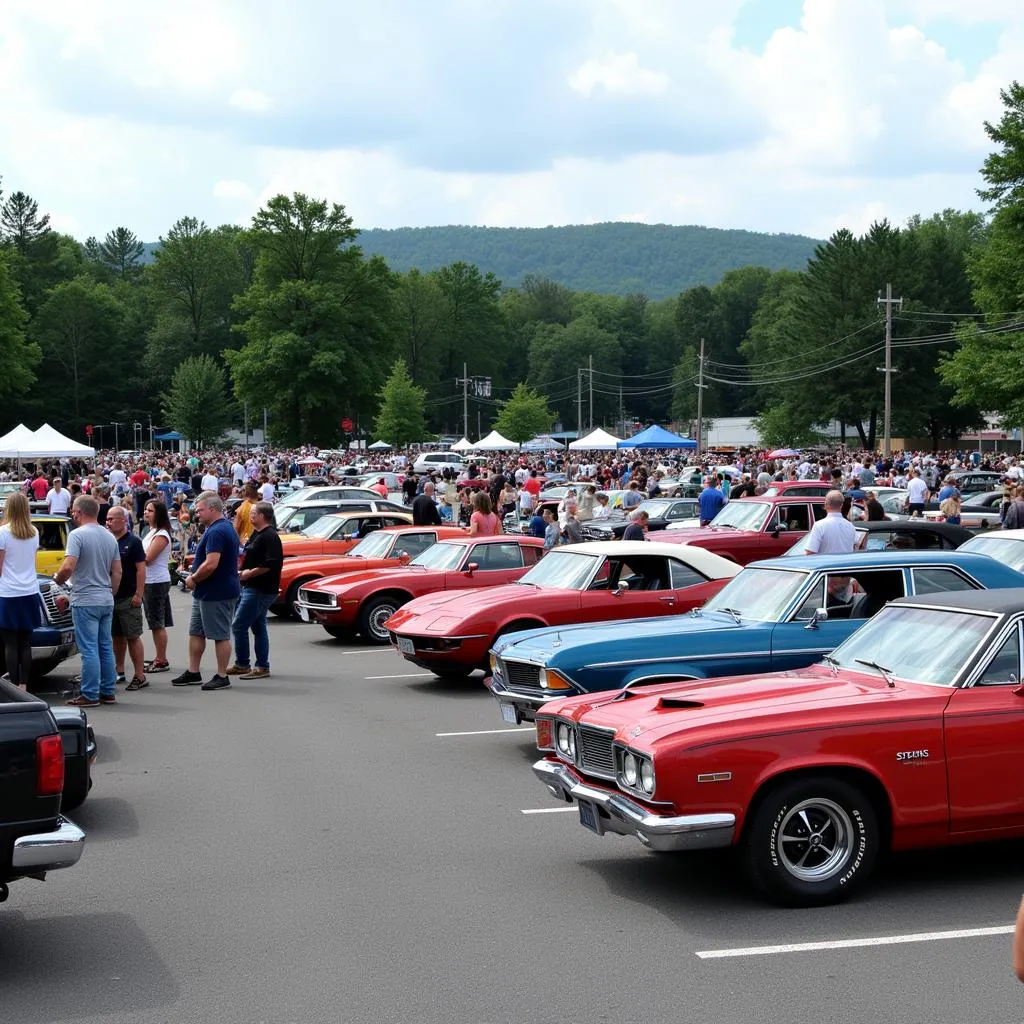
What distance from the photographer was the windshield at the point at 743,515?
20.9m

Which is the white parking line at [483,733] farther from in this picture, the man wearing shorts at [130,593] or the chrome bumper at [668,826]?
the chrome bumper at [668,826]

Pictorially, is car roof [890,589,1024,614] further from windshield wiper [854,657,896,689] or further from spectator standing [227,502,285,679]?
spectator standing [227,502,285,679]

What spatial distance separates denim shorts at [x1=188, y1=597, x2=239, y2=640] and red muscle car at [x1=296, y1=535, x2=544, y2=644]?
Result: 11.0ft

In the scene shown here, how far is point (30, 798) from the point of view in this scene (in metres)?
5.61

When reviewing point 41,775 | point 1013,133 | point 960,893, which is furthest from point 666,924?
point 1013,133

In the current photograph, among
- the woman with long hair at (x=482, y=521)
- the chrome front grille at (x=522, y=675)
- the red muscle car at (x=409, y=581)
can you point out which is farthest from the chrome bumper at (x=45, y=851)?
the woman with long hair at (x=482, y=521)

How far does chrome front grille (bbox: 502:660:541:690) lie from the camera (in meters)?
9.97

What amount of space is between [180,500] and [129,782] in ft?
65.2

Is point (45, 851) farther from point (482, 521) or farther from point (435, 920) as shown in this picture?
point (482, 521)

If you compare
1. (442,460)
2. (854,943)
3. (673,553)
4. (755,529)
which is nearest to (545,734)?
(854,943)

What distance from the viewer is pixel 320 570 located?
64.2 feet

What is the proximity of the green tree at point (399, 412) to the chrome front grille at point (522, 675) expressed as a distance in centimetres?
7232

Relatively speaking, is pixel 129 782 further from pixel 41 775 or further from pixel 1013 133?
pixel 1013 133

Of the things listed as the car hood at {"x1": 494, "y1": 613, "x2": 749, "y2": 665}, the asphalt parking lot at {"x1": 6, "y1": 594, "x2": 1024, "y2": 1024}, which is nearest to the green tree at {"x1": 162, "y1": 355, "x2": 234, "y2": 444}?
the car hood at {"x1": 494, "y1": 613, "x2": 749, "y2": 665}
